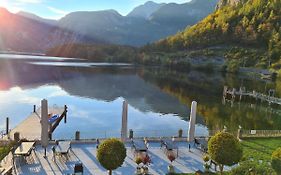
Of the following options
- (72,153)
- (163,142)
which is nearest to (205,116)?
(163,142)

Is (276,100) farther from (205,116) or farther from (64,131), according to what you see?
(64,131)

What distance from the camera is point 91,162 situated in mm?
20656

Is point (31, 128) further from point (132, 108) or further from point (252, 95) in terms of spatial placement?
point (252, 95)

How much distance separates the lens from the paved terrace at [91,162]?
1914 centimetres

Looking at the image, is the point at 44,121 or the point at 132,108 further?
the point at 132,108

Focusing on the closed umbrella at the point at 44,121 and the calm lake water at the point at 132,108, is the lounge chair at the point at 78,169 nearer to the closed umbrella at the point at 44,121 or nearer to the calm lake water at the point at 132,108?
the closed umbrella at the point at 44,121

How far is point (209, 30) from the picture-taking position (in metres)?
174

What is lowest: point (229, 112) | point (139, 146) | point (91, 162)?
point (229, 112)

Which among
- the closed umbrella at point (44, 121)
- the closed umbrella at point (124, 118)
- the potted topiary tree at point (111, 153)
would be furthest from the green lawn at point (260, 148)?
the closed umbrella at point (44, 121)

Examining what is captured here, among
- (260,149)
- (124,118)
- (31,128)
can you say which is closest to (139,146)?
(124,118)

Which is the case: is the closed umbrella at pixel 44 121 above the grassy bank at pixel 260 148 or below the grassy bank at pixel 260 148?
above

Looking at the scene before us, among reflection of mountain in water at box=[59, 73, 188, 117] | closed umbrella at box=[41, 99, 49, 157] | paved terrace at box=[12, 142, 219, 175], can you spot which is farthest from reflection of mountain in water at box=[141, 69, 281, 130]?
closed umbrella at box=[41, 99, 49, 157]

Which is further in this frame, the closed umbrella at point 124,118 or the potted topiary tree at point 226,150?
the closed umbrella at point 124,118

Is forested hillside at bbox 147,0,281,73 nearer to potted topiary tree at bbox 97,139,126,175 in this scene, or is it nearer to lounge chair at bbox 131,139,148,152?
lounge chair at bbox 131,139,148,152
